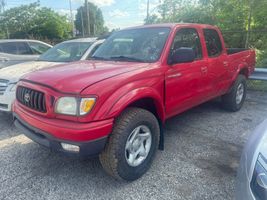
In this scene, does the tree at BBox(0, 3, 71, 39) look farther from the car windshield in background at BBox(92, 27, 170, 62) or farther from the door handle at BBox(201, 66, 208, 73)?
the door handle at BBox(201, 66, 208, 73)

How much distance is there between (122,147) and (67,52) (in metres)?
4.08

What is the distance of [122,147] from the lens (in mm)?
2666

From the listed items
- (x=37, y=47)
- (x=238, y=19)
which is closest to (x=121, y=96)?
(x=37, y=47)

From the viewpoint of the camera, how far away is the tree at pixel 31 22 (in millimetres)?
35094

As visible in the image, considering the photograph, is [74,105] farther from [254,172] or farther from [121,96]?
[254,172]

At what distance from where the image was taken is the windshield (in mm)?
5772

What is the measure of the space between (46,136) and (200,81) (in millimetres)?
2605

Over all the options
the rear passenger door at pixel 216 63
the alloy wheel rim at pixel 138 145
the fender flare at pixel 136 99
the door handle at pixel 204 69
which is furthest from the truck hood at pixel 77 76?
the rear passenger door at pixel 216 63

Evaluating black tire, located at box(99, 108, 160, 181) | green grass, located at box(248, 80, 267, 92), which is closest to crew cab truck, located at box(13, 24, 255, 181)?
black tire, located at box(99, 108, 160, 181)

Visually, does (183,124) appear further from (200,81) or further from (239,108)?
(239,108)

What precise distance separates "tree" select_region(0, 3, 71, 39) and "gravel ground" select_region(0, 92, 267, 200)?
34318mm

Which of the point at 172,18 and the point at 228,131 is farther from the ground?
the point at 172,18

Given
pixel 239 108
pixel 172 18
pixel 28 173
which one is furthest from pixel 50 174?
pixel 172 18

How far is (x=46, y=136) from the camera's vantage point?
8.42ft
